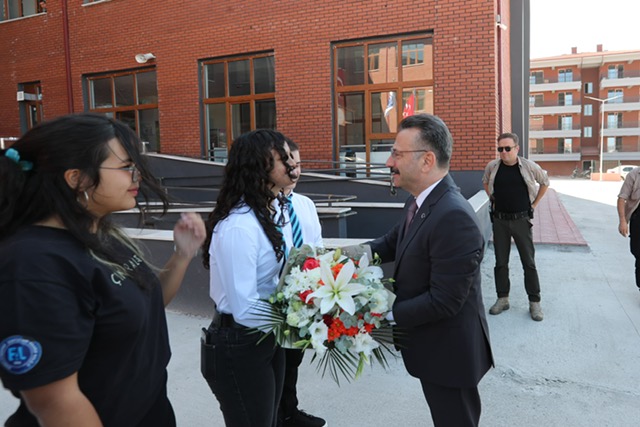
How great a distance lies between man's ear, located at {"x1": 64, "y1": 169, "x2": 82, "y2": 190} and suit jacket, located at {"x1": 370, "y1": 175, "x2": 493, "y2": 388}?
137 cm

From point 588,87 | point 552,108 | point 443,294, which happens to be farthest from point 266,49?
point 588,87

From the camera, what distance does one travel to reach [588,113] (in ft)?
227

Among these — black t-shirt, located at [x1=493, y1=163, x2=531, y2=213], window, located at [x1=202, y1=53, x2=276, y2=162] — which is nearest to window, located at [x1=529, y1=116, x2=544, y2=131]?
window, located at [x1=202, y1=53, x2=276, y2=162]

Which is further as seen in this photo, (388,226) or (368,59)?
(368,59)

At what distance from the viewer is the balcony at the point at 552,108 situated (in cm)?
6694

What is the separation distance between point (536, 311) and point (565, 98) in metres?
73.1

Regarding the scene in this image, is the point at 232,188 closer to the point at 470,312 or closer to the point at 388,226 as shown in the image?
the point at 470,312

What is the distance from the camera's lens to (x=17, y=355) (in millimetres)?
1169

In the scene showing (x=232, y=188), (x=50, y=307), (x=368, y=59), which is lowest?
(x=50, y=307)

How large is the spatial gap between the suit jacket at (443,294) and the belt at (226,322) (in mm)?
730

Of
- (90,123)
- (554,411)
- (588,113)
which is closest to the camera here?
(90,123)

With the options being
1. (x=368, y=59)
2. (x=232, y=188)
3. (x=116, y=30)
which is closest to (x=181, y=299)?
(x=232, y=188)

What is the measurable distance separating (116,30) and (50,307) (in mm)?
13855

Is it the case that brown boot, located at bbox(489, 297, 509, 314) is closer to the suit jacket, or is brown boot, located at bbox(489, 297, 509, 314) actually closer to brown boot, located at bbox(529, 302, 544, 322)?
brown boot, located at bbox(529, 302, 544, 322)
